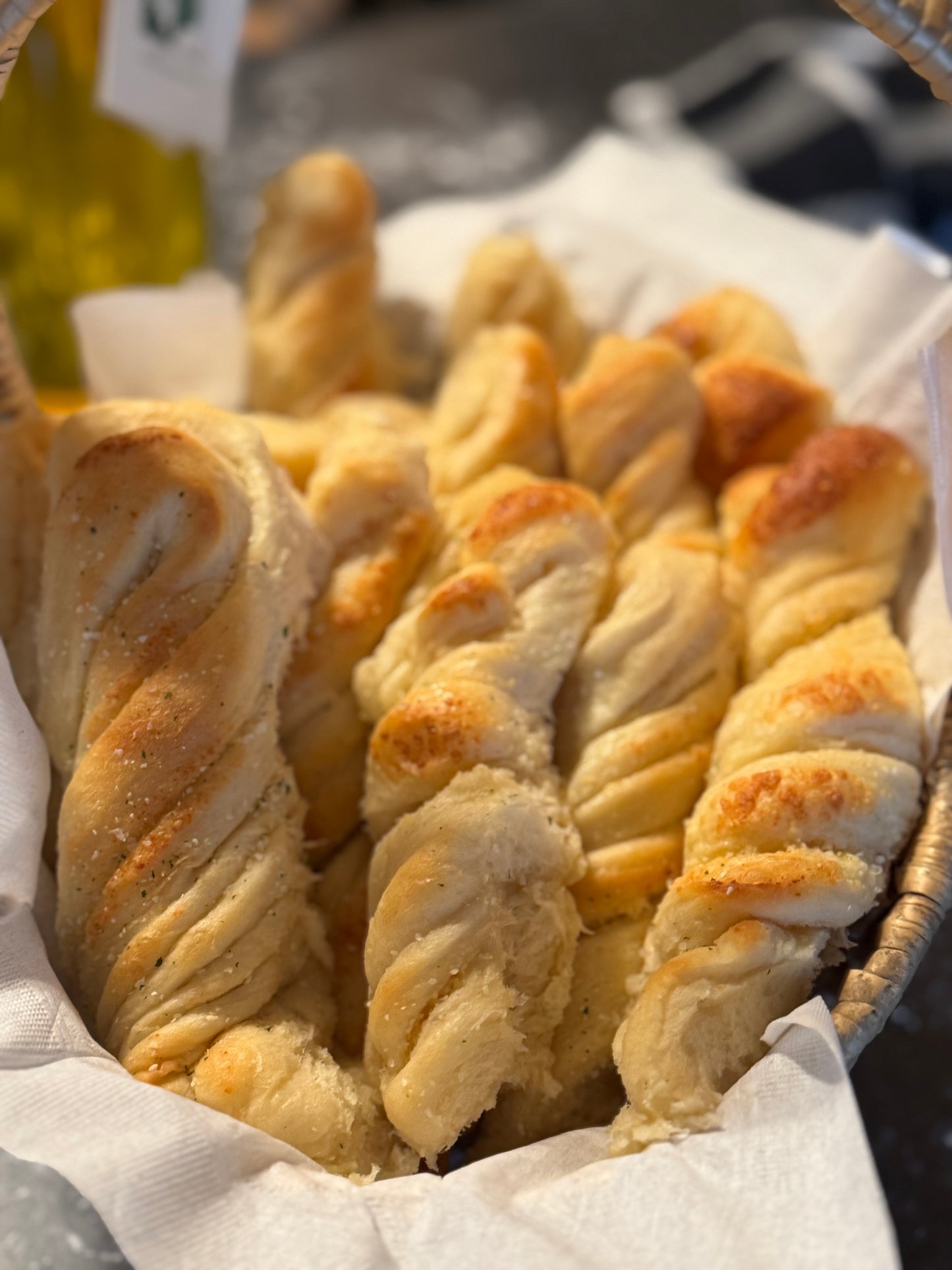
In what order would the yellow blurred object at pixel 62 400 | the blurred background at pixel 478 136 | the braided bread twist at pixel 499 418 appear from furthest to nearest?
the yellow blurred object at pixel 62 400 < the braided bread twist at pixel 499 418 < the blurred background at pixel 478 136

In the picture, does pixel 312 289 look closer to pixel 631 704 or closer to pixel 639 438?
pixel 639 438

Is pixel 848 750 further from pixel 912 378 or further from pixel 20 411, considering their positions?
pixel 20 411

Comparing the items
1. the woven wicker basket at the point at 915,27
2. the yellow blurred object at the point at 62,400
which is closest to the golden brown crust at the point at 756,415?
the woven wicker basket at the point at 915,27

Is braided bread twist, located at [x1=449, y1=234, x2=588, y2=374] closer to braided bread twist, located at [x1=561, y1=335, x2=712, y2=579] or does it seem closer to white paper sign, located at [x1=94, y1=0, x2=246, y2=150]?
braided bread twist, located at [x1=561, y1=335, x2=712, y2=579]

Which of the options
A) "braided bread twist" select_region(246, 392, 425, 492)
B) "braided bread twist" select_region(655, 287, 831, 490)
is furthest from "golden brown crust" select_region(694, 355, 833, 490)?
"braided bread twist" select_region(246, 392, 425, 492)

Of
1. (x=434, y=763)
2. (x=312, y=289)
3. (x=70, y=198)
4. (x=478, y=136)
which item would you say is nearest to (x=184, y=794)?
(x=434, y=763)

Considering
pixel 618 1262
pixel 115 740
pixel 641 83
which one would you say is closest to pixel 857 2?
pixel 115 740

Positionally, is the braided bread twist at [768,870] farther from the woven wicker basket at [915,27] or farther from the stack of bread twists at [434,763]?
the woven wicker basket at [915,27]
